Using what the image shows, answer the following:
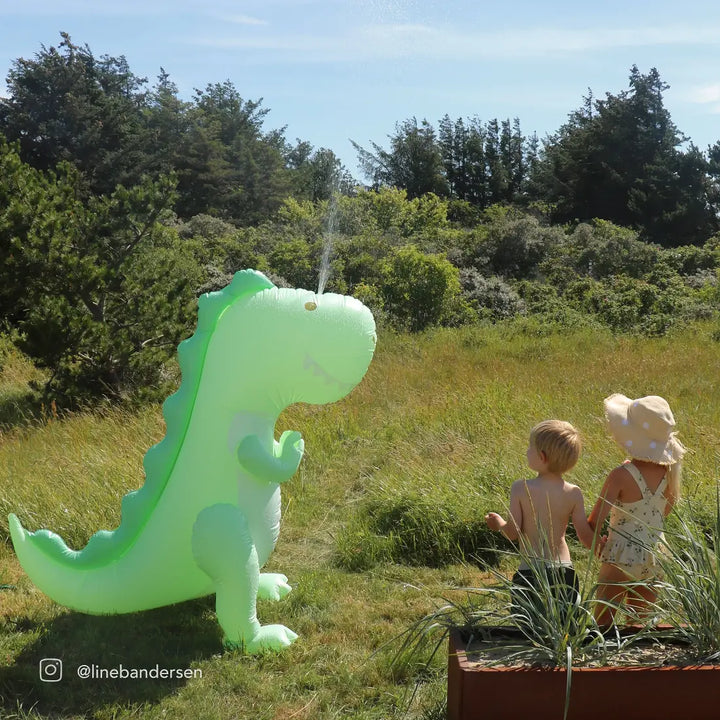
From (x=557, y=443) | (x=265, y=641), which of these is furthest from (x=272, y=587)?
(x=557, y=443)

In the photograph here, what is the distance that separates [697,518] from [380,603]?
5.35ft

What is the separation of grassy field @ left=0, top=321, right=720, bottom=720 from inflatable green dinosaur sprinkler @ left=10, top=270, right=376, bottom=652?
0.24m

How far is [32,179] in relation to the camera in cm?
918

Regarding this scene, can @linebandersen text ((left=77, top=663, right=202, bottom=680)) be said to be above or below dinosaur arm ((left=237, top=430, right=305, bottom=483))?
below

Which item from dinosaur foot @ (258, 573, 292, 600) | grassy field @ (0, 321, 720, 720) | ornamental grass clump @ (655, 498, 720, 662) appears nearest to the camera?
ornamental grass clump @ (655, 498, 720, 662)

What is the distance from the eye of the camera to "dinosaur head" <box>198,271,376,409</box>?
3.44 meters

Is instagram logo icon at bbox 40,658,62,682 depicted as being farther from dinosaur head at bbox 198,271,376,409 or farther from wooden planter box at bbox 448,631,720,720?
wooden planter box at bbox 448,631,720,720

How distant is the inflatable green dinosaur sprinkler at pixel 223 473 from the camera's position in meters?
3.32

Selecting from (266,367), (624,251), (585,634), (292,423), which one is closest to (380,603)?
(266,367)

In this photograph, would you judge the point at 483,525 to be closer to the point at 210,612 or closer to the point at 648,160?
the point at 210,612

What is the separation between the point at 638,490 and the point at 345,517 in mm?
2397

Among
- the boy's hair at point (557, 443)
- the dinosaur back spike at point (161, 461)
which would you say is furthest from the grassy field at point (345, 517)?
the boy's hair at point (557, 443)

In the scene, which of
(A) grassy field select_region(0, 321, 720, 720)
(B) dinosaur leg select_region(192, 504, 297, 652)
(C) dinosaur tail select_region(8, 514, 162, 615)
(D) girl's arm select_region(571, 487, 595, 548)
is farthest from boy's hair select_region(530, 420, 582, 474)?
(C) dinosaur tail select_region(8, 514, 162, 615)

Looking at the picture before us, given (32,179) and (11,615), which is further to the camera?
(32,179)
